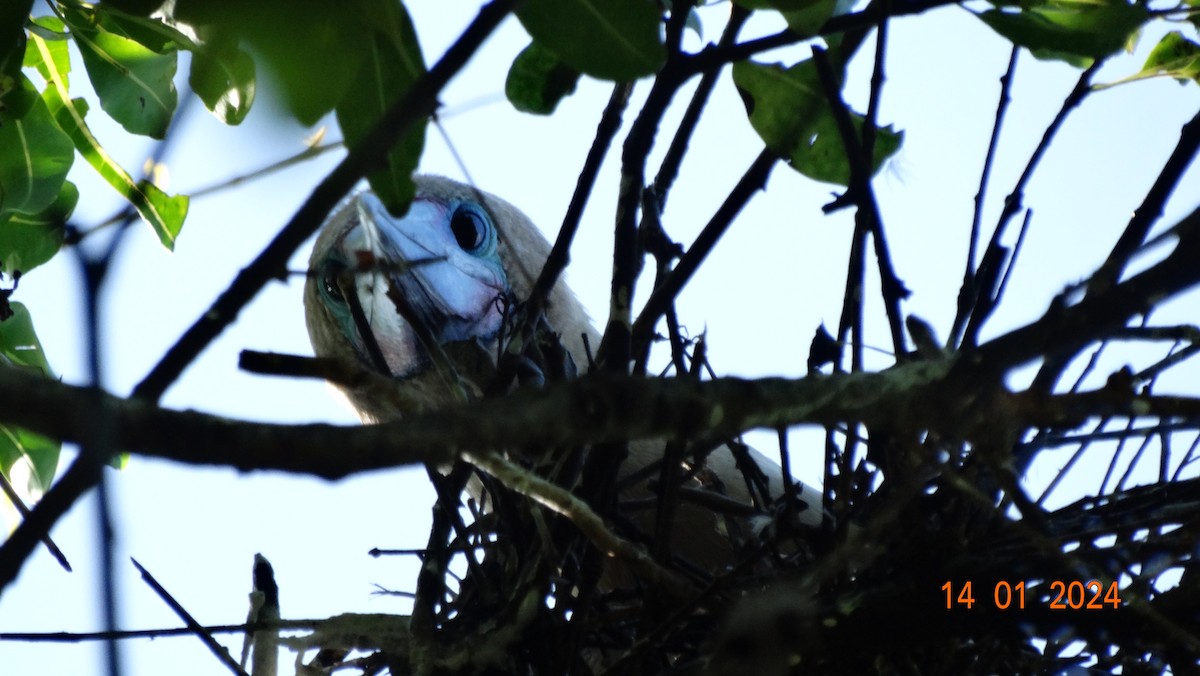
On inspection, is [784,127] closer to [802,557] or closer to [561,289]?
[802,557]

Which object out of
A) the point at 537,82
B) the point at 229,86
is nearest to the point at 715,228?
the point at 537,82

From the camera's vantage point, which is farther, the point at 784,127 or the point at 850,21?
the point at 784,127

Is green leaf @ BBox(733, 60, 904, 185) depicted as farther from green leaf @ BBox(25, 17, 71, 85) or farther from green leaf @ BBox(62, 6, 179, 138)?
green leaf @ BBox(25, 17, 71, 85)

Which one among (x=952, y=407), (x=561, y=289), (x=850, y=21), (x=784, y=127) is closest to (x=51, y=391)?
(x=952, y=407)

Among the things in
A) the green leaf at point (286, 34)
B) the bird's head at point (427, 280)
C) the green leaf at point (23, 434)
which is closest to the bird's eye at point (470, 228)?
the bird's head at point (427, 280)

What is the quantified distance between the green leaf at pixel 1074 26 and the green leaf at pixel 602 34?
15.2 inches

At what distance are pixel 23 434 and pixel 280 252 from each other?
3.96ft

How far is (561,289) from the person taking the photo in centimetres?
230

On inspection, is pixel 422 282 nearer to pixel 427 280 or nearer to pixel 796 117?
pixel 427 280

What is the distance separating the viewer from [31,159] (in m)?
1.49

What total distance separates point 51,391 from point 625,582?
142 cm

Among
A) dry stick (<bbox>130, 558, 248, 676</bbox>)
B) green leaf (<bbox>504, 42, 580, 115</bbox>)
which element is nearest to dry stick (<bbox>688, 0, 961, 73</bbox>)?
green leaf (<bbox>504, 42, 580, 115</bbox>)

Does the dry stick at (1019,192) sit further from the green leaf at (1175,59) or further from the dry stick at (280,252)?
the dry stick at (280,252)

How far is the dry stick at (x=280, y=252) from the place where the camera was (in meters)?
0.49
